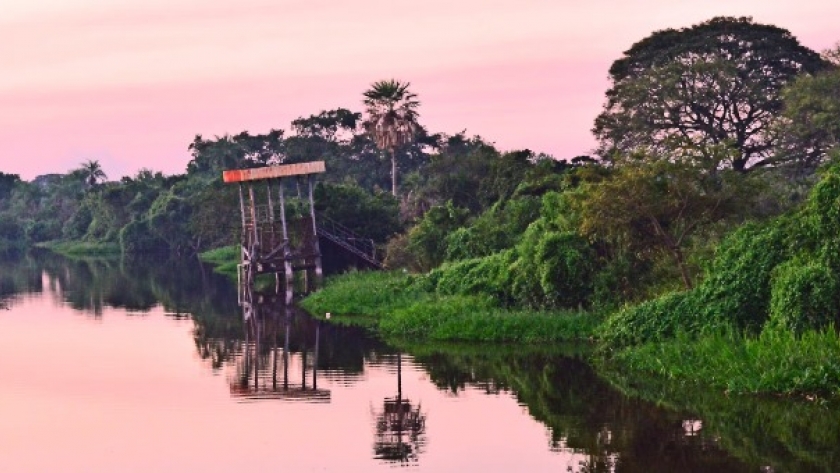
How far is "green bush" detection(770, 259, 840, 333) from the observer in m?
27.1

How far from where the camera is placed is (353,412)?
2688 centimetres

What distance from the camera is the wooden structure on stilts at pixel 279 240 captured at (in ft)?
176

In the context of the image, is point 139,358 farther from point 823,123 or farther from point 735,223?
point 823,123

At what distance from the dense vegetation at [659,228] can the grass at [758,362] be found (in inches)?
1.7

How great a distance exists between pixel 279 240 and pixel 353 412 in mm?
31173

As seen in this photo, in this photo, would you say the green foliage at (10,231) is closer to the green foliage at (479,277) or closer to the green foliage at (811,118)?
the green foliage at (811,118)

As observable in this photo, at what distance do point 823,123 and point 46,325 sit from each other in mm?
29529

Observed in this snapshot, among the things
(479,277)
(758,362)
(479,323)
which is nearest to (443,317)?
(479,323)

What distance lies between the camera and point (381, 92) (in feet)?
267

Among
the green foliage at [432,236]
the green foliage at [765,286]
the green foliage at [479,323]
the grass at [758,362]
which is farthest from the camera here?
the green foliage at [432,236]

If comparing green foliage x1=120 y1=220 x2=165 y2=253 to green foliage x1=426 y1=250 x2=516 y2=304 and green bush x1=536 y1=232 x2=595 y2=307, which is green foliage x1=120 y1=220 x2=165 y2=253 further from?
green bush x1=536 y1=232 x2=595 y2=307

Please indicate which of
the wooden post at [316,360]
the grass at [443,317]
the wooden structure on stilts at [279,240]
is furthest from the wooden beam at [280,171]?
the wooden post at [316,360]

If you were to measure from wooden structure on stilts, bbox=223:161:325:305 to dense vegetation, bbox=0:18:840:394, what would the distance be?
3.36 meters

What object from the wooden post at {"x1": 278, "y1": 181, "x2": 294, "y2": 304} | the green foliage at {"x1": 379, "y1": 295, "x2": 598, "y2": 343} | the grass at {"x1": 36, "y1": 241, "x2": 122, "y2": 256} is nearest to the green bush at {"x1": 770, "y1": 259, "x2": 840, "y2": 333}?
the green foliage at {"x1": 379, "y1": 295, "x2": 598, "y2": 343}
